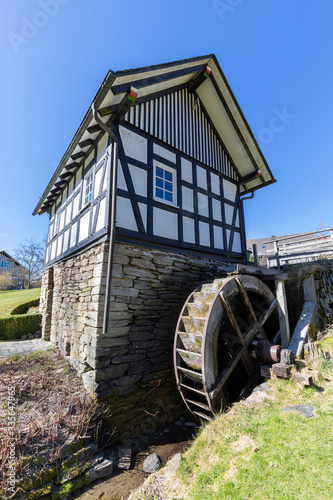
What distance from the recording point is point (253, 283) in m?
5.09

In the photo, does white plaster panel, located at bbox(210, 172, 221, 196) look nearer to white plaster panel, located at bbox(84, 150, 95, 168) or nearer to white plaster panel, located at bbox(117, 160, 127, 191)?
white plaster panel, located at bbox(117, 160, 127, 191)

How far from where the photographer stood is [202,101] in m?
7.07

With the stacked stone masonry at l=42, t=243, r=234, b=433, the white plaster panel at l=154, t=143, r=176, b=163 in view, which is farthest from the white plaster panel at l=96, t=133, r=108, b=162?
the stacked stone masonry at l=42, t=243, r=234, b=433

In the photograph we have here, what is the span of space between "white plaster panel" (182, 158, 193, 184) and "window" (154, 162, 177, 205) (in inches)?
14.7

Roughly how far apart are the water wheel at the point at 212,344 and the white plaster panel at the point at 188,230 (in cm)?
146

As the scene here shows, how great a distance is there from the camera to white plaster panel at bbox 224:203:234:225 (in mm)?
7200

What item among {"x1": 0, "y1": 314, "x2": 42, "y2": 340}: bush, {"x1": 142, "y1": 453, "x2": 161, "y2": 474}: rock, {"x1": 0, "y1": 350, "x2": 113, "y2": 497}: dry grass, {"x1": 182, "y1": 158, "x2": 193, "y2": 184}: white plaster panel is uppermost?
{"x1": 182, "y1": 158, "x2": 193, "y2": 184}: white plaster panel

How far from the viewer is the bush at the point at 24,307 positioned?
11.1m

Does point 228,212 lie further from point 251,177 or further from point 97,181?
point 97,181

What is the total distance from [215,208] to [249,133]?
2615 millimetres

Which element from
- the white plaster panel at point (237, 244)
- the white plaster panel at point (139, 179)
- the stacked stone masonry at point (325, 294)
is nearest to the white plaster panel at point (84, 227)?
the white plaster panel at point (139, 179)

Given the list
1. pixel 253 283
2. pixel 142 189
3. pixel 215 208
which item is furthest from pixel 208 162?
pixel 253 283

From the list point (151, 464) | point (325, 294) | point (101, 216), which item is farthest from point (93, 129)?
point (325, 294)

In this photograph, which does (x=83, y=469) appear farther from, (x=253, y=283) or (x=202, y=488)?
(x=253, y=283)
